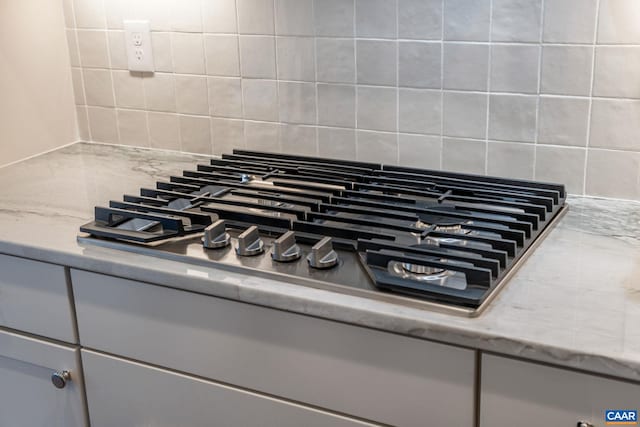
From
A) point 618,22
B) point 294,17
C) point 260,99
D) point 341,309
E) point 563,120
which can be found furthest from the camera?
point 260,99

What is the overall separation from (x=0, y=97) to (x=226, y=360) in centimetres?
105

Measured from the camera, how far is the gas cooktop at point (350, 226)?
1240 mm

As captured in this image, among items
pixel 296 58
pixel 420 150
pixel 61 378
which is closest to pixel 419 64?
pixel 420 150

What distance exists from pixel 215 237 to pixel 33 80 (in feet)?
3.17

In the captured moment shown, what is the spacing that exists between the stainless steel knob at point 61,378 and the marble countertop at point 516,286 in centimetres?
25

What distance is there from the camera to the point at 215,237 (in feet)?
4.64

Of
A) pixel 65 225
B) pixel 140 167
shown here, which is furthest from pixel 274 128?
pixel 65 225

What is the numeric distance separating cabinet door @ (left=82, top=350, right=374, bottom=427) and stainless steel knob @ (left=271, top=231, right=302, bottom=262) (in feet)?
0.79

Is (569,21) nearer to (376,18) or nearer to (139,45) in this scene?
(376,18)

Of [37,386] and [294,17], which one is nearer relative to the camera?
[37,386]

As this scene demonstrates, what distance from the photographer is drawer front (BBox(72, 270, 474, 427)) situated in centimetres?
119

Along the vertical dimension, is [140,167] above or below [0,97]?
below

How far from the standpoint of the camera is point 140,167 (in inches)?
78.7

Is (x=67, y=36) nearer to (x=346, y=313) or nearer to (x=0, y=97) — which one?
(x=0, y=97)
